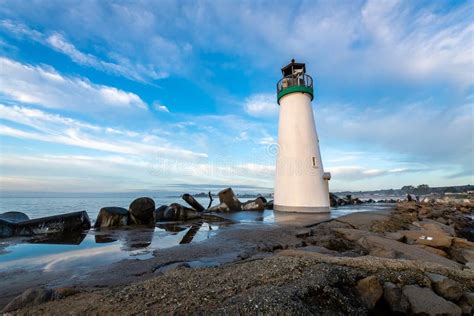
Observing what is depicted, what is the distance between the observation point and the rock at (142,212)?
948cm

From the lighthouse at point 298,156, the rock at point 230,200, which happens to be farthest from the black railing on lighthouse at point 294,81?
the rock at point 230,200

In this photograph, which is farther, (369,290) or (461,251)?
(461,251)

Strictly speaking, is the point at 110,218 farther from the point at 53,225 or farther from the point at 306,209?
the point at 306,209

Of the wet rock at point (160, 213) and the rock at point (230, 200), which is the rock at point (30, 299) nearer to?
the wet rock at point (160, 213)

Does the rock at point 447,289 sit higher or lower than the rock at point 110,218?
lower

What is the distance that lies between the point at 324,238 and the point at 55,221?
838 centimetres

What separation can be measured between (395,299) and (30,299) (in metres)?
3.81

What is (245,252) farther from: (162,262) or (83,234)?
(83,234)

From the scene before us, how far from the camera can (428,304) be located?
2572 millimetres

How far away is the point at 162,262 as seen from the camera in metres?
4.07

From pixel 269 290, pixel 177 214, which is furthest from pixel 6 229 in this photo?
pixel 269 290

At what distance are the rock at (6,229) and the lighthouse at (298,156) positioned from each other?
450 inches

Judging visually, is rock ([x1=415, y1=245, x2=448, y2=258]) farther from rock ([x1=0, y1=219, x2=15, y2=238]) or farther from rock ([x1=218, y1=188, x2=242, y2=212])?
rock ([x1=218, y1=188, x2=242, y2=212])

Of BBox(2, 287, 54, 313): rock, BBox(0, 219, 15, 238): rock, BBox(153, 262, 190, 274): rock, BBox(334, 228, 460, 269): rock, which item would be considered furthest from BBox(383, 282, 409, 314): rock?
BBox(0, 219, 15, 238): rock
